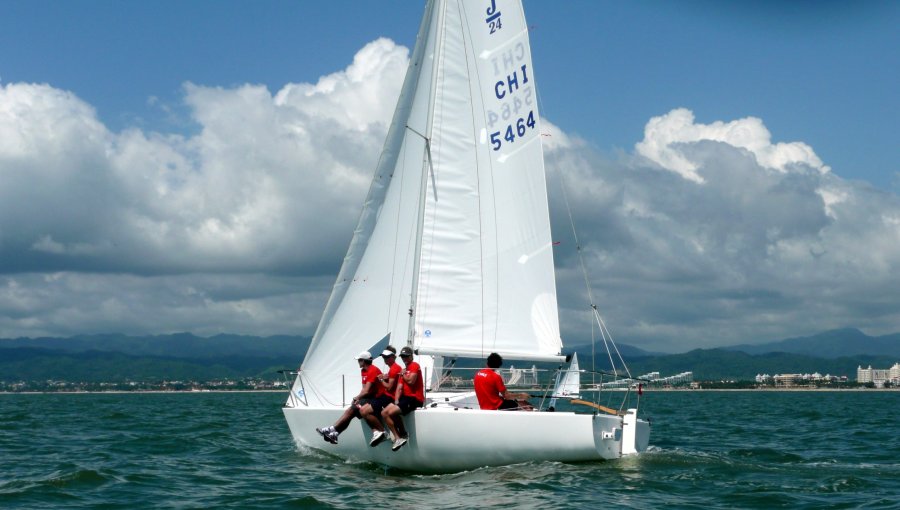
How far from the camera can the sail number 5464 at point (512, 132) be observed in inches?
765

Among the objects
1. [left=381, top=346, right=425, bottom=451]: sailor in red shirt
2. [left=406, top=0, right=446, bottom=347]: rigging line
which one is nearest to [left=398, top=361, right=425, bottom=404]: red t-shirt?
[left=381, top=346, right=425, bottom=451]: sailor in red shirt

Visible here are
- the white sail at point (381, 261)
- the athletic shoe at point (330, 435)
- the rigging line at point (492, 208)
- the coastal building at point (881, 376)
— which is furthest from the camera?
the coastal building at point (881, 376)

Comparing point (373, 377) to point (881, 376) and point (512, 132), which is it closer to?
point (512, 132)

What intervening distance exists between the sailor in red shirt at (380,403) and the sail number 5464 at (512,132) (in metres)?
4.75

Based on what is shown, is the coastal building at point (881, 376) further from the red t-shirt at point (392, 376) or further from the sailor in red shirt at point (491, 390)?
the red t-shirt at point (392, 376)

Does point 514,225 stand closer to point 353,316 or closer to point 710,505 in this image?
point 353,316

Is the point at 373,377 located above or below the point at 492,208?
below

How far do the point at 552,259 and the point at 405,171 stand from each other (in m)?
3.48

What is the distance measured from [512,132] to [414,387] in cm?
553

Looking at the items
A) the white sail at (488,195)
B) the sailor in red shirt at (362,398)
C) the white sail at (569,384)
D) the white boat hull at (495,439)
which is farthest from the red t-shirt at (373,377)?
the white sail at (569,384)

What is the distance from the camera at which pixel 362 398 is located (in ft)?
57.0

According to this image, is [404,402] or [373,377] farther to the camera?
[373,377]

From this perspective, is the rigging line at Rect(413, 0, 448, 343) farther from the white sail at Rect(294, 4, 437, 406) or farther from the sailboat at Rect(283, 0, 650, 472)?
the white sail at Rect(294, 4, 437, 406)

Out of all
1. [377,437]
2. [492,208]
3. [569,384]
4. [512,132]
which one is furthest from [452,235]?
[569,384]
